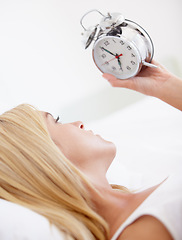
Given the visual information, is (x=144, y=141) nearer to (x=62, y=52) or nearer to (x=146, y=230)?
(x=146, y=230)

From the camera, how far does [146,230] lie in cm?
91

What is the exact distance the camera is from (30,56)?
2.31 m

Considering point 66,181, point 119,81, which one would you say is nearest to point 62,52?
point 119,81

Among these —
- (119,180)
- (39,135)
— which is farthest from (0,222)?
(119,180)

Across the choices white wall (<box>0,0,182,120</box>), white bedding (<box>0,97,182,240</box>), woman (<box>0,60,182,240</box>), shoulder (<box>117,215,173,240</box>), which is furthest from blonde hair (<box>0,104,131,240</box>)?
white wall (<box>0,0,182,120</box>)

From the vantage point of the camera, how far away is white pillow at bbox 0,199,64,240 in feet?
3.07

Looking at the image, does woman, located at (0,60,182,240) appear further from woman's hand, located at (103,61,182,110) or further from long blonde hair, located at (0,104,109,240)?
woman's hand, located at (103,61,182,110)

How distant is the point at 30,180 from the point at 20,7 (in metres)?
1.57

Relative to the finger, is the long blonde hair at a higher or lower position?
lower

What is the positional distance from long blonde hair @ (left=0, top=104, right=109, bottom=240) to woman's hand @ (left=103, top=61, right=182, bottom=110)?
48 centimetres

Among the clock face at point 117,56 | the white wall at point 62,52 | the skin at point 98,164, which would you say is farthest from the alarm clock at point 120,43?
the white wall at point 62,52

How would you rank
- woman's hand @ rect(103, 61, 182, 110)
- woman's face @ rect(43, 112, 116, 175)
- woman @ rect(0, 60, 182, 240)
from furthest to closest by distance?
woman's hand @ rect(103, 61, 182, 110)
woman's face @ rect(43, 112, 116, 175)
woman @ rect(0, 60, 182, 240)

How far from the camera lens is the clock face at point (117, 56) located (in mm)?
1205

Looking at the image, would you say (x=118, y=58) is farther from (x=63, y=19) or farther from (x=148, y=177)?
(x=63, y=19)
